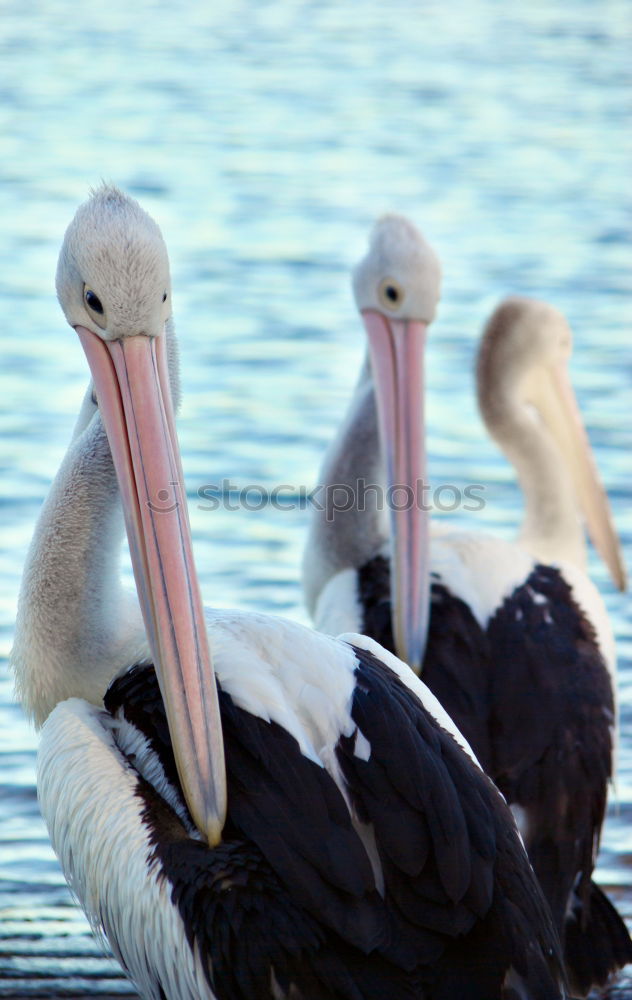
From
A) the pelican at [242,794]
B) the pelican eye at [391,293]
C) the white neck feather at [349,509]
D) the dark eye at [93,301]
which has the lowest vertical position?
the pelican at [242,794]

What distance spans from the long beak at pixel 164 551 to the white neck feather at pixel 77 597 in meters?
0.31

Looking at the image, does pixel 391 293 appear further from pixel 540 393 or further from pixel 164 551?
pixel 164 551

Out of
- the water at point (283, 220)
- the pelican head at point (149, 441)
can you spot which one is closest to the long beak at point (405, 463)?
the water at point (283, 220)

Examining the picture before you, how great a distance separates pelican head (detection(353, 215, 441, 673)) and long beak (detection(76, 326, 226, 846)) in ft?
3.42

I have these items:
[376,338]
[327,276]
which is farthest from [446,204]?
[376,338]

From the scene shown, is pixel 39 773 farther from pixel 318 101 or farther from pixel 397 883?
pixel 318 101

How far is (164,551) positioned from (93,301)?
0.45 meters

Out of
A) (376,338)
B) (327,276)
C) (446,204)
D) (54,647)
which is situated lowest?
(54,647)

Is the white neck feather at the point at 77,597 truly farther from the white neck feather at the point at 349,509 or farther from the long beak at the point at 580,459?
the long beak at the point at 580,459

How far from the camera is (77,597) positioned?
9.73 ft

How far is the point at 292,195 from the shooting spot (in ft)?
32.2

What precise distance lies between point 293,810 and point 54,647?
0.69 metres

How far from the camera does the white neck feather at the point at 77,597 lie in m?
2.95

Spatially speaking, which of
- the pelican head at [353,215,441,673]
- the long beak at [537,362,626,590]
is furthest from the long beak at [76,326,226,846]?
the long beak at [537,362,626,590]
